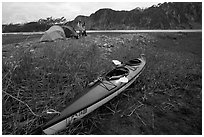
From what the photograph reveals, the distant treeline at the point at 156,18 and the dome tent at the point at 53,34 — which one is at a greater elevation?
the distant treeline at the point at 156,18

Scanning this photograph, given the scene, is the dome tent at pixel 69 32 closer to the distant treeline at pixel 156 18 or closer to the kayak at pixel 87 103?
the kayak at pixel 87 103

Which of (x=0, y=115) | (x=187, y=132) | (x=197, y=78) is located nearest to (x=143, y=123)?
(x=187, y=132)

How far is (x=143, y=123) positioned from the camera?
3.94 meters

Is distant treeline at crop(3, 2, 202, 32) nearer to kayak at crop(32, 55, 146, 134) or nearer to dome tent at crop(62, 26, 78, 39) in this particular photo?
dome tent at crop(62, 26, 78, 39)

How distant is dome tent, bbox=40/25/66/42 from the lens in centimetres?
1259

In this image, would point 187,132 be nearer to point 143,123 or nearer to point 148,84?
point 143,123

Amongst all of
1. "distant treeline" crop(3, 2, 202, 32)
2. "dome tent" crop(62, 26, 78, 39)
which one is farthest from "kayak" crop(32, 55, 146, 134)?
"distant treeline" crop(3, 2, 202, 32)

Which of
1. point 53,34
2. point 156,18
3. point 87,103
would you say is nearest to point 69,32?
A: point 53,34

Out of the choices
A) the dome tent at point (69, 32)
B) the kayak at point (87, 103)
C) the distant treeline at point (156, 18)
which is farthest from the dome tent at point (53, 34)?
the distant treeline at point (156, 18)

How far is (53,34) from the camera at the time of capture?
508 inches

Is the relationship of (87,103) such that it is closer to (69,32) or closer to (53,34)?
(53,34)

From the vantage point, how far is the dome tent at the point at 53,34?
12586mm

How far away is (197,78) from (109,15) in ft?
166

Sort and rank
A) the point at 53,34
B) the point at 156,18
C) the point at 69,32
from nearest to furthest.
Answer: the point at 53,34, the point at 69,32, the point at 156,18
